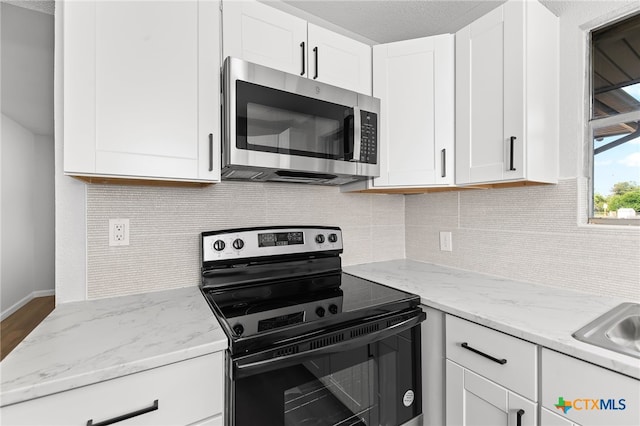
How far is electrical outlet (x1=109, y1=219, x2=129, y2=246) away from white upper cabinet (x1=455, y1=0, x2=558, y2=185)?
1.63 metres

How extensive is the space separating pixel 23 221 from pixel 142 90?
10.7ft

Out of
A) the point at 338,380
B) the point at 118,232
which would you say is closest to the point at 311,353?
the point at 338,380

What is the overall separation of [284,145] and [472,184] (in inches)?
37.7

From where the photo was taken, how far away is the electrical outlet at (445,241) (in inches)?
75.5

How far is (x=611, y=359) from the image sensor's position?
775 millimetres

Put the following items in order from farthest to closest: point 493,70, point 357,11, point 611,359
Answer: point 357,11
point 493,70
point 611,359

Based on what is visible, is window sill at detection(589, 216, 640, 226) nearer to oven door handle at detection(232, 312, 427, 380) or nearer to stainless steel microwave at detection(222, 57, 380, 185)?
oven door handle at detection(232, 312, 427, 380)

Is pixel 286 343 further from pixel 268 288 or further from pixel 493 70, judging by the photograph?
pixel 493 70

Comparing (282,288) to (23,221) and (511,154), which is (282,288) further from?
(23,221)

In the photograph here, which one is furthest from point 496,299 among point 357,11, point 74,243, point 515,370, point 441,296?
point 74,243

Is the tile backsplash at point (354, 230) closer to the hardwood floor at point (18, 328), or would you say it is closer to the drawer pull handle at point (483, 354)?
the hardwood floor at point (18, 328)

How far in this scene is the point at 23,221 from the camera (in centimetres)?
316

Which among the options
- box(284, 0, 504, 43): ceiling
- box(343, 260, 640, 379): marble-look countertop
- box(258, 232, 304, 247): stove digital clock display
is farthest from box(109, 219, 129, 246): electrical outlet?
box(284, 0, 504, 43): ceiling

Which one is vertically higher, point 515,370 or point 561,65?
point 561,65
